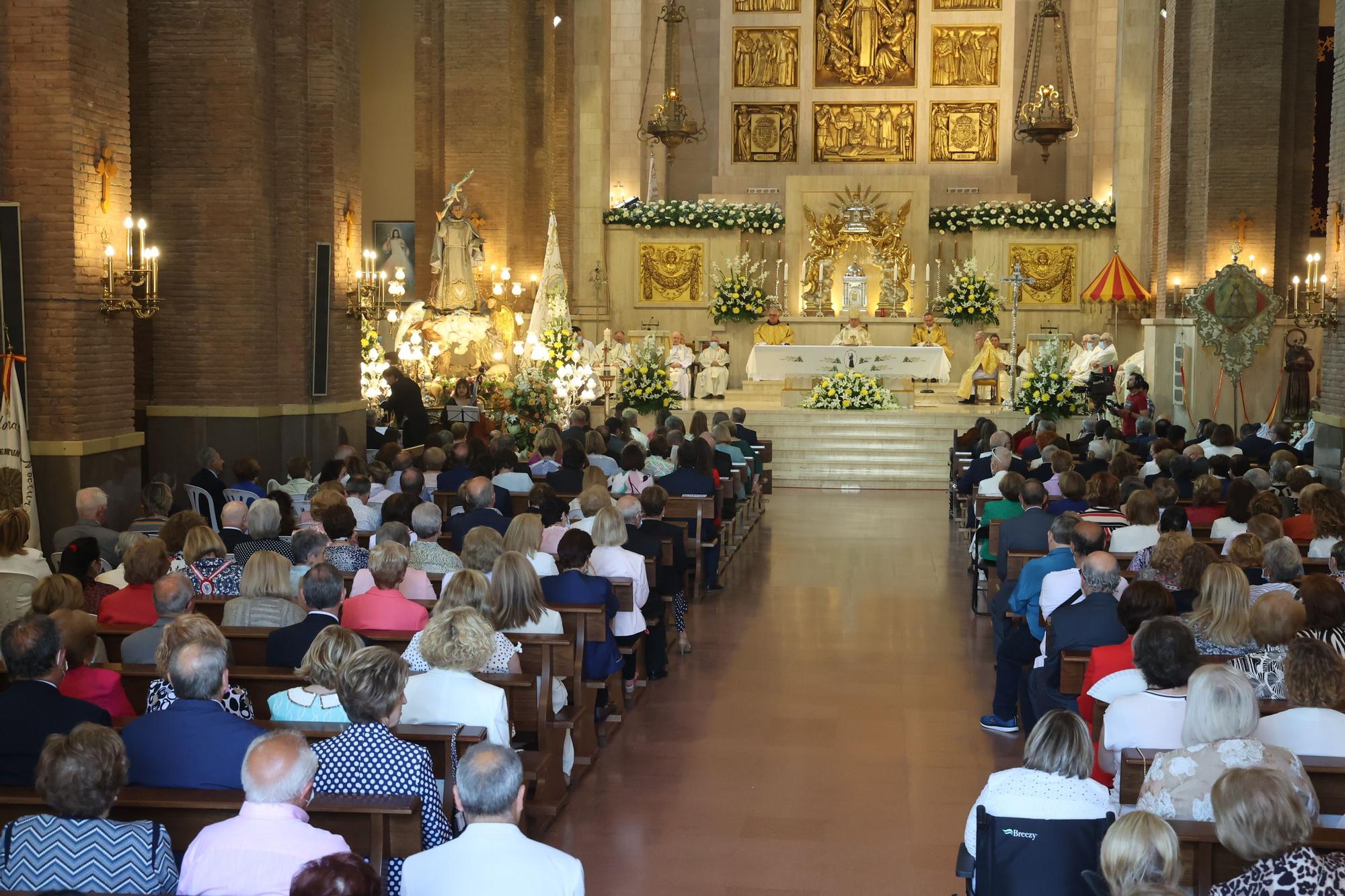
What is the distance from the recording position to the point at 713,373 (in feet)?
80.6

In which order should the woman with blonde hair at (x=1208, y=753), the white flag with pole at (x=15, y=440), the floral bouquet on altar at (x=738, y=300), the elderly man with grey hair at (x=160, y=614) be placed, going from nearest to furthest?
the woman with blonde hair at (x=1208, y=753), the elderly man with grey hair at (x=160, y=614), the white flag with pole at (x=15, y=440), the floral bouquet on altar at (x=738, y=300)

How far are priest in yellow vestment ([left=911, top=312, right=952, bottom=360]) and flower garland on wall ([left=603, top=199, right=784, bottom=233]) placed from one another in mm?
3473

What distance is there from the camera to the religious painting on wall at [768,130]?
30469 mm

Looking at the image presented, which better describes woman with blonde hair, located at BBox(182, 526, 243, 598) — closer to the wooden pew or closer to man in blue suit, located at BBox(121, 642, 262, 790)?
man in blue suit, located at BBox(121, 642, 262, 790)

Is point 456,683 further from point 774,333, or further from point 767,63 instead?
point 767,63

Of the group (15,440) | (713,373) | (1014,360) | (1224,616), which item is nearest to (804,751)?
(1224,616)

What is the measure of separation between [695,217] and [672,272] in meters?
1.10

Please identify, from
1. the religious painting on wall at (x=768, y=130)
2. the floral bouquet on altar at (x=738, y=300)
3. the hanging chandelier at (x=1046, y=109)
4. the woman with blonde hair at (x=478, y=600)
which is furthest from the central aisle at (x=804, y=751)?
the religious painting on wall at (x=768, y=130)

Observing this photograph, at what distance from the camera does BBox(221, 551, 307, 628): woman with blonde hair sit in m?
6.81

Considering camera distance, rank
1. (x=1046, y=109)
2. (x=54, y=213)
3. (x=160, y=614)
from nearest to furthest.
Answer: (x=160, y=614) < (x=54, y=213) < (x=1046, y=109)

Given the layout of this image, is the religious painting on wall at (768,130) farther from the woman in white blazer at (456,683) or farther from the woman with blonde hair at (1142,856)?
the woman with blonde hair at (1142,856)

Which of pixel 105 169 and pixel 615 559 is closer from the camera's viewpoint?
pixel 615 559

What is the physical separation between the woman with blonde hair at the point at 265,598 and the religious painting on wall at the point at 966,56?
84.6ft

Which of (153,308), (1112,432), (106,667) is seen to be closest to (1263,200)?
(1112,432)
